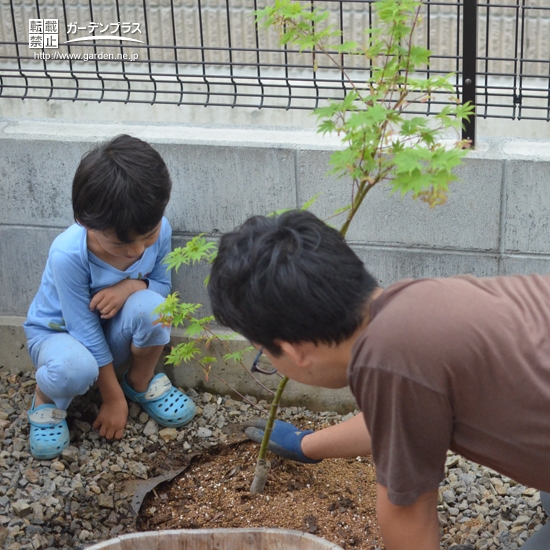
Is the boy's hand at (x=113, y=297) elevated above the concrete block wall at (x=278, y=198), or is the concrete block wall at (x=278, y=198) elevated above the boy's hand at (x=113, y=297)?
the concrete block wall at (x=278, y=198)

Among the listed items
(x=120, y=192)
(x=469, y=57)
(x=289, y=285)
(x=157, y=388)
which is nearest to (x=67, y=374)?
(x=157, y=388)

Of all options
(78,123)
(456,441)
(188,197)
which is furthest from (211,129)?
(456,441)

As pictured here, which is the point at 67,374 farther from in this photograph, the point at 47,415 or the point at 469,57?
the point at 469,57

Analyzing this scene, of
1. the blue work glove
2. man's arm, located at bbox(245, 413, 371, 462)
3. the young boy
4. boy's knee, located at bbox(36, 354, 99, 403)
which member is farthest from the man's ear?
boy's knee, located at bbox(36, 354, 99, 403)

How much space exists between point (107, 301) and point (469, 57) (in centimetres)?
161

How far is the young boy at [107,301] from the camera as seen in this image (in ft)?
8.22

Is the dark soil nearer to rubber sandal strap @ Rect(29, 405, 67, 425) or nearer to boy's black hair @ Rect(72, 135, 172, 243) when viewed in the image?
rubber sandal strap @ Rect(29, 405, 67, 425)

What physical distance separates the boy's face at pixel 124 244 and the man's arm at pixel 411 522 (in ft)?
4.41

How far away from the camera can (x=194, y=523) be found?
8.22 ft

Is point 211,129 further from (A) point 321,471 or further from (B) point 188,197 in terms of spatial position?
(A) point 321,471

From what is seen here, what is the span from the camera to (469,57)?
110 inches

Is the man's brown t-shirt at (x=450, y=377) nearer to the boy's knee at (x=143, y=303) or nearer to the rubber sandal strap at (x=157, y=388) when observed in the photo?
the boy's knee at (x=143, y=303)

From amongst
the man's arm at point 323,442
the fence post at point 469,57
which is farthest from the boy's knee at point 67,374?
the fence post at point 469,57

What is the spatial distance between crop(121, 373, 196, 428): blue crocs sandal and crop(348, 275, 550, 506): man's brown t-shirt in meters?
1.62
